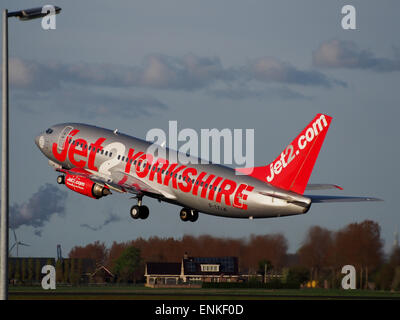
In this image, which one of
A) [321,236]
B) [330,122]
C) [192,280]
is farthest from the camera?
[192,280]

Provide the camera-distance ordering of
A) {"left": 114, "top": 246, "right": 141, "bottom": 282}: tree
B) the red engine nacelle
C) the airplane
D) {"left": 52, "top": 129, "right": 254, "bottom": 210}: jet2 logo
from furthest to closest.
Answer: {"left": 114, "top": 246, "right": 141, "bottom": 282}: tree, the red engine nacelle, {"left": 52, "top": 129, "right": 254, "bottom": 210}: jet2 logo, the airplane

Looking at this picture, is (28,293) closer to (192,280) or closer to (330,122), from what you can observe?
(192,280)

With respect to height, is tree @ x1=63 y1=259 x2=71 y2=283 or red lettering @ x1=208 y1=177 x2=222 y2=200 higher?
red lettering @ x1=208 y1=177 x2=222 y2=200

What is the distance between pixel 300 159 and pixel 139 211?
796 inches

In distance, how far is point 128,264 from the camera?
4274 inches

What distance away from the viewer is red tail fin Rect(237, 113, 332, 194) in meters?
74.4

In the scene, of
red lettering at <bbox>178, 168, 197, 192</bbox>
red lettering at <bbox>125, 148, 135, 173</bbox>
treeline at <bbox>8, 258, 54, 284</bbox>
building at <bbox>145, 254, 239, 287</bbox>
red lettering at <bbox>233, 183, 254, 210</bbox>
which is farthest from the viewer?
treeline at <bbox>8, 258, 54, 284</bbox>

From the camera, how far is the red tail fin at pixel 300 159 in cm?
7444

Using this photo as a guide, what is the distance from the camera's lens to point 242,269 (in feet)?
327

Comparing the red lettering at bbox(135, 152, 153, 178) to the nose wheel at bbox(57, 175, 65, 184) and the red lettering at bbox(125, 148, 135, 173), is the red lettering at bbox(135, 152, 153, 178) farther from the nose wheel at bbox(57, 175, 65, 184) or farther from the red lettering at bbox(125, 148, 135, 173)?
the nose wheel at bbox(57, 175, 65, 184)

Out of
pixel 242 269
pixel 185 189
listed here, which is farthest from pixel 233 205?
pixel 242 269

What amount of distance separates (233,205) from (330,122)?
12.1m

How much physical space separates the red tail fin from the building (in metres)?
23.8

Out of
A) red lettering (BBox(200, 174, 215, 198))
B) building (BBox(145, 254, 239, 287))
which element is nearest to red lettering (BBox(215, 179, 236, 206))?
red lettering (BBox(200, 174, 215, 198))
